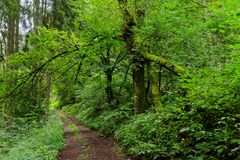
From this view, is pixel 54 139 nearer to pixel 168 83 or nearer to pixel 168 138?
pixel 168 83

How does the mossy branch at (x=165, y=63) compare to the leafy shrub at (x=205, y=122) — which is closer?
the leafy shrub at (x=205, y=122)

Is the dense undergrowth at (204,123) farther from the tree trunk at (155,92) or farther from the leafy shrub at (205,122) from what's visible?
the tree trunk at (155,92)

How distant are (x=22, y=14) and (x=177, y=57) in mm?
8001

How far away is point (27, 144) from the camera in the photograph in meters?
8.87

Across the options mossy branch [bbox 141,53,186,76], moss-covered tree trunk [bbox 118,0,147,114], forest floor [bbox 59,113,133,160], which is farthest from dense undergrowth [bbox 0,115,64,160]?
mossy branch [bbox 141,53,186,76]

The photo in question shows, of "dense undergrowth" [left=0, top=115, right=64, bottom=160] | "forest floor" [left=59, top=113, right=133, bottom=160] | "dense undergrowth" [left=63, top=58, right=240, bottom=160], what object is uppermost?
"dense undergrowth" [left=63, top=58, right=240, bottom=160]

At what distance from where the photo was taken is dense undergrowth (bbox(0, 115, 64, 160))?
7340 millimetres

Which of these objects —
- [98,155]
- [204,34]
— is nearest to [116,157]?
[98,155]

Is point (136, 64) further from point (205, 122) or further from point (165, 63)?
point (205, 122)

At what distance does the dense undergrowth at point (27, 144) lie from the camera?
734 centimetres

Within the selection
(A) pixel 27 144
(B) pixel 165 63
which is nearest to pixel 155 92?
(B) pixel 165 63

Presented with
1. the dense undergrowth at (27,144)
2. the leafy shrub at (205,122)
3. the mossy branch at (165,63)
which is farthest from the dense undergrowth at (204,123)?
the dense undergrowth at (27,144)

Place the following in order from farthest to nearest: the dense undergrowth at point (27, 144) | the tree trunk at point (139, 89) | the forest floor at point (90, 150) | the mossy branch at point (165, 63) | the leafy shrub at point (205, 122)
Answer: the tree trunk at point (139, 89)
the forest floor at point (90, 150)
the mossy branch at point (165, 63)
the dense undergrowth at point (27, 144)
the leafy shrub at point (205, 122)

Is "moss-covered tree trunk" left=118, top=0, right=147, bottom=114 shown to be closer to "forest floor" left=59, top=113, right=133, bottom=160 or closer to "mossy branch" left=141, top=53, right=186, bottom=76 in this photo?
"mossy branch" left=141, top=53, right=186, bottom=76
